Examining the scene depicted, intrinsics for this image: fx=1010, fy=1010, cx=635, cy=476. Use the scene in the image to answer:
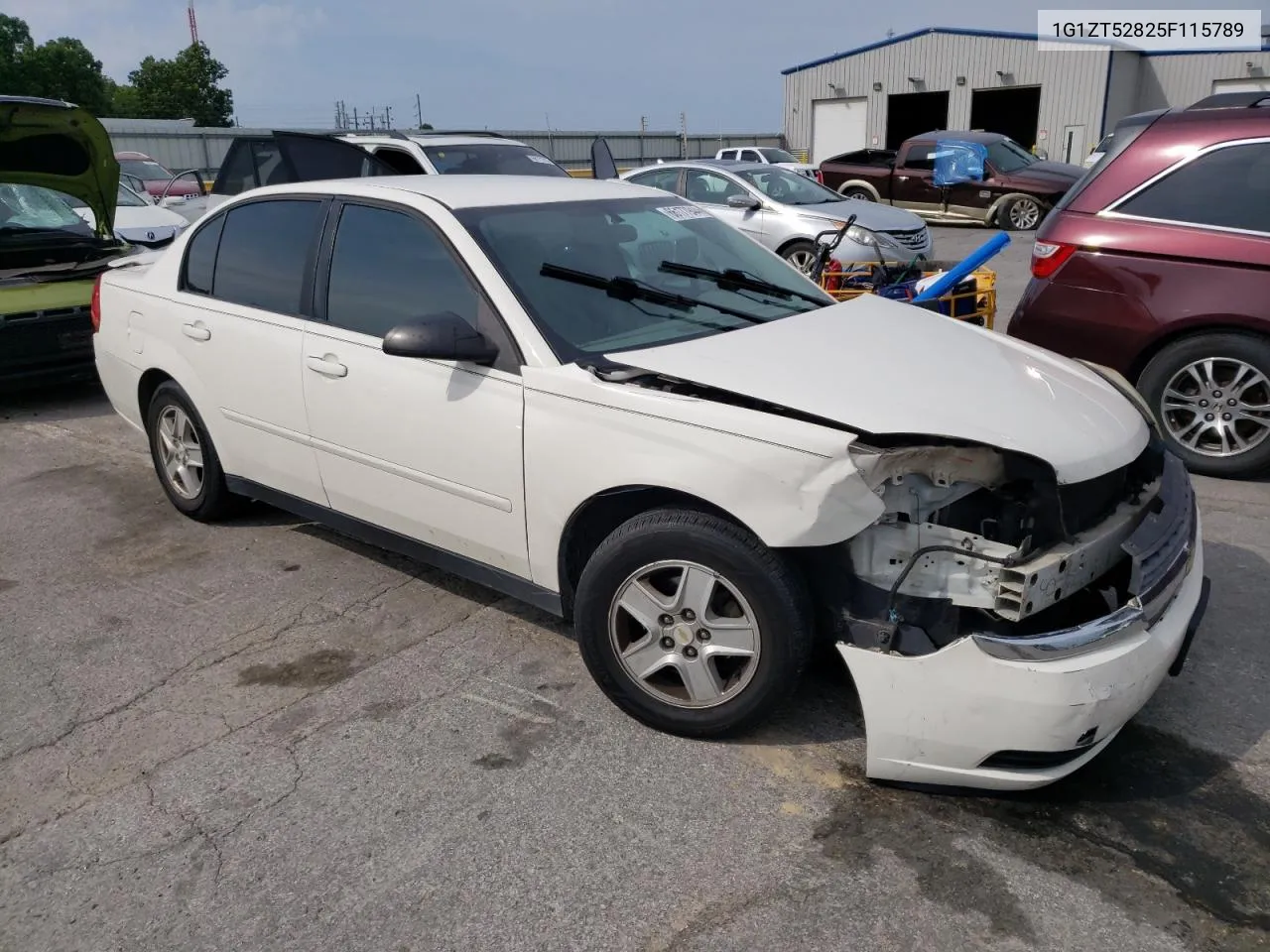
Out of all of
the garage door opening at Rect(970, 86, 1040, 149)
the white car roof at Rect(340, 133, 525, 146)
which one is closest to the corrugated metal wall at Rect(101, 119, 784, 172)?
the garage door opening at Rect(970, 86, 1040, 149)

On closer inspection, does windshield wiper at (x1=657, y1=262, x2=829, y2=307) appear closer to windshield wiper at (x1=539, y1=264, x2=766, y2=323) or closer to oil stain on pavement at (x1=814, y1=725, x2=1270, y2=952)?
windshield wiper at (x1=539, y1=264, x2=766, y2=323)

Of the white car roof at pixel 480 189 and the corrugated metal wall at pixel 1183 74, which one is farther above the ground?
the corrugated metal wall at pixel 1183 74

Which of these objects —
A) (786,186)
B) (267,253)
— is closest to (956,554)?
(267,253)

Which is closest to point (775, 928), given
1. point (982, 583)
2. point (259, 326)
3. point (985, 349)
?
point (982, 583)

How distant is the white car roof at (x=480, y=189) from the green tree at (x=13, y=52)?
5827 cm

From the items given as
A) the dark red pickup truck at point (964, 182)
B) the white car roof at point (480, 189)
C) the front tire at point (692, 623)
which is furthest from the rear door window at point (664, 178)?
the front tire at point (692, 623)

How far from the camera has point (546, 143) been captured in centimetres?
3372

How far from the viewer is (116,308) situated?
5117 mm

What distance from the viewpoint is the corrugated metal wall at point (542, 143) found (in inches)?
1179

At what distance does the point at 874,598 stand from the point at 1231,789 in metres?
1.17

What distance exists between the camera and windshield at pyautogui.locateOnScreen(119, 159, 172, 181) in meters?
20.4

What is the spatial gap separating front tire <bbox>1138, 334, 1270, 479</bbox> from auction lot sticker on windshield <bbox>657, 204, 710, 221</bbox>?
8.68 feet

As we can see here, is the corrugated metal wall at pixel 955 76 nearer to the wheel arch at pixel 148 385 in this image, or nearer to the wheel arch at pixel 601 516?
the wheel arch at pixel 148 385

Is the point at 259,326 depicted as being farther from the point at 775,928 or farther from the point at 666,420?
the point at 775,928
